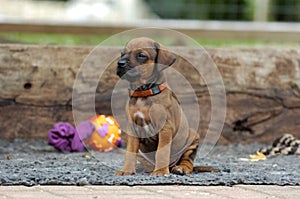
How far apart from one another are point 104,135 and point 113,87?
500mm

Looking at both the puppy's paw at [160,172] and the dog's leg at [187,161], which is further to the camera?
the dog's leg at [187,161]

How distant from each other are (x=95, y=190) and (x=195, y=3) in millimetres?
9146

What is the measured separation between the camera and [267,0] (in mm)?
12164

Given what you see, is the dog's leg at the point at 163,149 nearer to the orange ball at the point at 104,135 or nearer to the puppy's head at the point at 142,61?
the puppy's head at the point at 142,61

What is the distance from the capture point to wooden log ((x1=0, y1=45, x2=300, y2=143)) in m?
5.50

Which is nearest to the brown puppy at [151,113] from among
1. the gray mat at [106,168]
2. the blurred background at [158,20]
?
the gray mat at [106,168]

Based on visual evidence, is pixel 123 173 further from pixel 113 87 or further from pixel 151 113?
pixel 113 87

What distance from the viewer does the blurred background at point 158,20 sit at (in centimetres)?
915

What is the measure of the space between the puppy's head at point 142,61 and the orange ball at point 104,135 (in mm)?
1136

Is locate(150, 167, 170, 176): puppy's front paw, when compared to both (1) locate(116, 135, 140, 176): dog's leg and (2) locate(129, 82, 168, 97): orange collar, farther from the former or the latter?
(2) locate(129, 82, 168, 97): orange collar

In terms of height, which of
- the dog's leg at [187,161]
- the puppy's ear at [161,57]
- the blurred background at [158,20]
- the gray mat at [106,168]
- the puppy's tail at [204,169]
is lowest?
A: the gray mat at [106,168]

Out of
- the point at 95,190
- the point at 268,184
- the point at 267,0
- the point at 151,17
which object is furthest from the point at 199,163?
the point at 151,17

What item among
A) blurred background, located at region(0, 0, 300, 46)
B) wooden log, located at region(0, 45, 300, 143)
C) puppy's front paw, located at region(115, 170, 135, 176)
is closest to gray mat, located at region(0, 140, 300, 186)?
puppy's front paw, located at region(115, 170, 135, 176)

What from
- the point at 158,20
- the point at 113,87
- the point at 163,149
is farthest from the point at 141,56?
the point at 158,20
